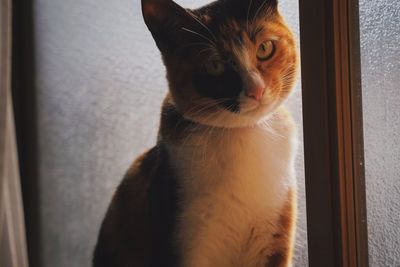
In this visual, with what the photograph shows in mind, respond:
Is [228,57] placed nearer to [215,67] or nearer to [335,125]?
[215,67]

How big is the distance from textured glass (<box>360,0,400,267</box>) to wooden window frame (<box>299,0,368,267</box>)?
0.01 m

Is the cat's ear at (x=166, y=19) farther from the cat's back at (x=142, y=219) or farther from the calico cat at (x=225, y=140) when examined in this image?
the cat's back at (x=142, y=219)

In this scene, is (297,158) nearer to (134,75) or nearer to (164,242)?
(164,242)

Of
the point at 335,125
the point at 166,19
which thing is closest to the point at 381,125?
the point at 335,125

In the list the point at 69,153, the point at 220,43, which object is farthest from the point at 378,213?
the point at 69,153

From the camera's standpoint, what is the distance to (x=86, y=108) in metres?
1.32

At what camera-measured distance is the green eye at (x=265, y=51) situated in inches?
28.8

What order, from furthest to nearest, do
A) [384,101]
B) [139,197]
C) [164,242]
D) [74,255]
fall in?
1. [74,255]
2. [139,197]
3. [164,242]
4. [384,101]

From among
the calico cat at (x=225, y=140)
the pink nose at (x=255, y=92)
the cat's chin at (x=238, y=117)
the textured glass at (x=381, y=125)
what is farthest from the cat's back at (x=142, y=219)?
the textured glass at (x=381, y=125)

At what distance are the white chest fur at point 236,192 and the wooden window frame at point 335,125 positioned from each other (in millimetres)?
78

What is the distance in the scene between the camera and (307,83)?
72cm

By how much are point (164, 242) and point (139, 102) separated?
1.46 feet

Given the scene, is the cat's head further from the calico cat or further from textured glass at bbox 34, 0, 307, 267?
textured glass at bbox 34, 0, 307, 267

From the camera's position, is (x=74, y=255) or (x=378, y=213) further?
(x=74, y=255)
